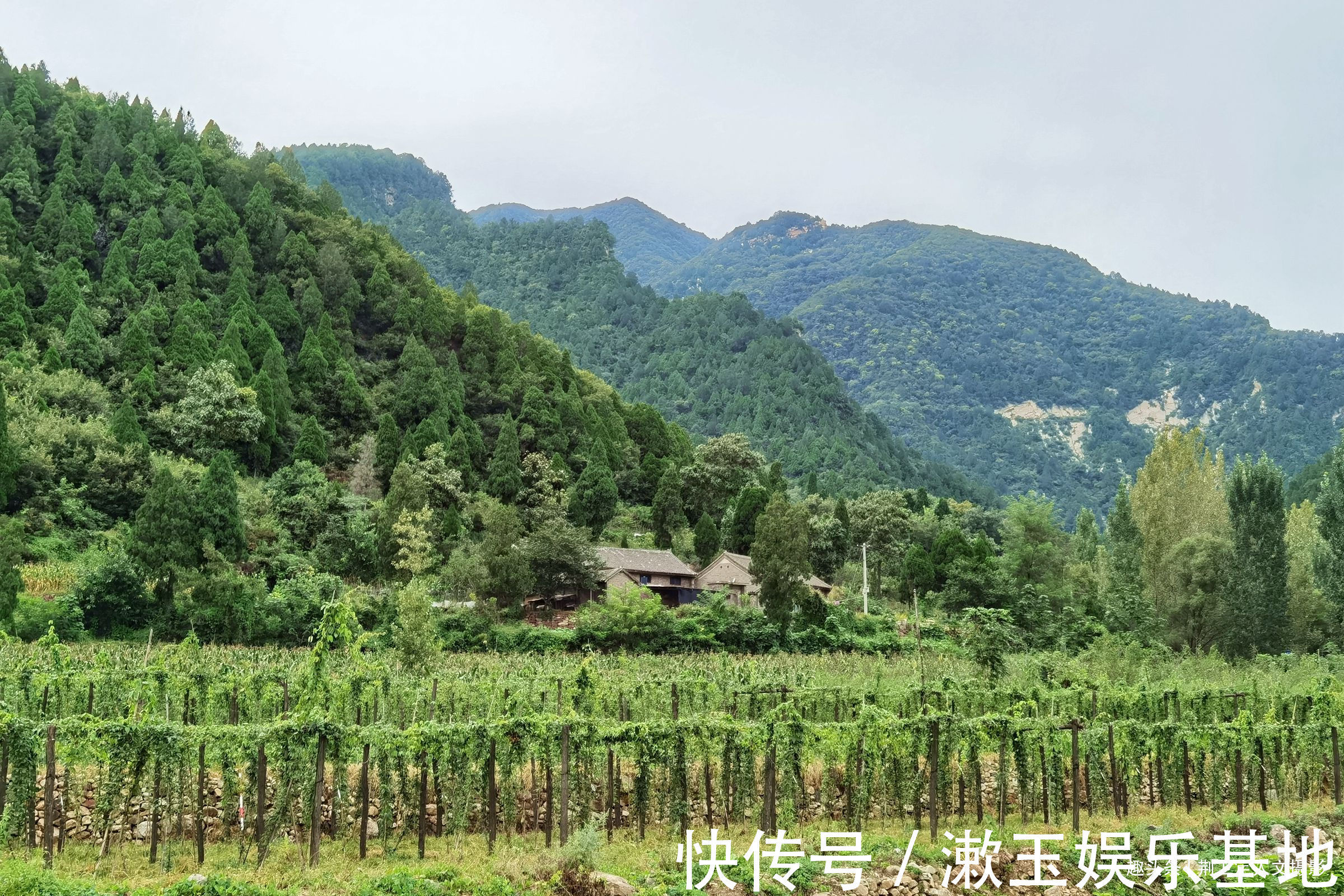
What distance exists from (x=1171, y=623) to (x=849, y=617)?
1367 centimetres

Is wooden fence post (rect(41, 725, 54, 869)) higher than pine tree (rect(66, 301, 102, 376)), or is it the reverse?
pine tree (rect(66, 301, 102, 376))

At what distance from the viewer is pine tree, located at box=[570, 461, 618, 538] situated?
59406 mm

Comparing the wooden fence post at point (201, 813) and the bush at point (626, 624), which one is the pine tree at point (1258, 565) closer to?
the bush at point (626, 624)

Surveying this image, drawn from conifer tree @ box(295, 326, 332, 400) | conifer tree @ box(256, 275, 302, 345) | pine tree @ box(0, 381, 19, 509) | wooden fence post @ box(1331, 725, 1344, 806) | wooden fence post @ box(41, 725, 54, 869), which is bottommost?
wooden fence post @ box(1331, 725, 1344, 806)

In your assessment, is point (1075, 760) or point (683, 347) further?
point (683, 347)

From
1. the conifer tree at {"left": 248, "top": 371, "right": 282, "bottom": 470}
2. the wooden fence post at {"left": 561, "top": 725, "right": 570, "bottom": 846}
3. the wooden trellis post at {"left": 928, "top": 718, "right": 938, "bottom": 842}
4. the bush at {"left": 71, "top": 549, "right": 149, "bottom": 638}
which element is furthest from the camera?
the conifer tree at {"left": 248, "top": 371, "right": 282, "bottom": 470}

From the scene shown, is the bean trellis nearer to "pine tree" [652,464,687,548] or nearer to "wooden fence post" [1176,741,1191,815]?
"wooden fence post" [1176,741,1191,815]

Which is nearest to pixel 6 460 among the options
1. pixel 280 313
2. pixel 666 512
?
pixel 280 313

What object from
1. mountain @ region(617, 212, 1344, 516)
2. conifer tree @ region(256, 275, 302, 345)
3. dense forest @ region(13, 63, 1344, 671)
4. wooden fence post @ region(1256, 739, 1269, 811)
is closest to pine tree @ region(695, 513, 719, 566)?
dense forest @ region(13, 63, 1344, 671)

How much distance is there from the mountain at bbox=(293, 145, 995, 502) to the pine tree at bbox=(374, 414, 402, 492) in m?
44.2

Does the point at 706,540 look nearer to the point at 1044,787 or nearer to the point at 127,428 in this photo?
the point at 127,428

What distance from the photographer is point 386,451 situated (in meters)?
58.3

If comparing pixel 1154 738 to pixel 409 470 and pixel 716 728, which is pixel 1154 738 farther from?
pixel 409 470

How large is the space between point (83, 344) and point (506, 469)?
23910 mm
